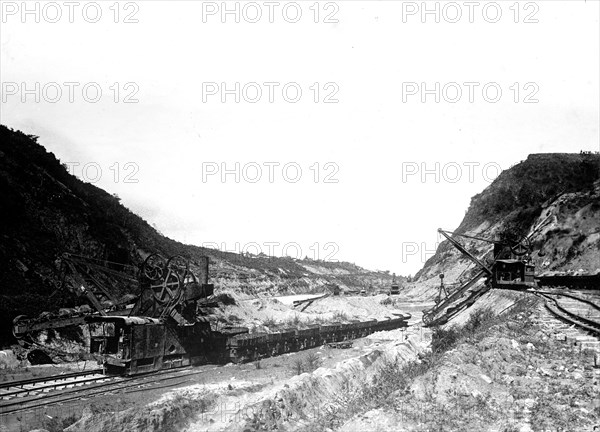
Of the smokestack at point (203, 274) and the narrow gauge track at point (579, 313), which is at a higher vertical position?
the smokestack at point (203, 274)

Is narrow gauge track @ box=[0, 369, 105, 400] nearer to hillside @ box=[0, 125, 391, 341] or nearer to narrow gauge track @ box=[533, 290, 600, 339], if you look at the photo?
A: hillside @ box=[0, 125, 391, 341]

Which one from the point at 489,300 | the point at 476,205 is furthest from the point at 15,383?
the point at 476,205

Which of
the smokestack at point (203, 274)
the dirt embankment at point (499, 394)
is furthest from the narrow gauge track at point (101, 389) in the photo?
the dirt embankment at point (499, 394)

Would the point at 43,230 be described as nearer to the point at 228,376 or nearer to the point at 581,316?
the point at 228,376

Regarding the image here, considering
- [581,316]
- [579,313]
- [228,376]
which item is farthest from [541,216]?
[228,376]

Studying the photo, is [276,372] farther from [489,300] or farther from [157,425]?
[489,300]

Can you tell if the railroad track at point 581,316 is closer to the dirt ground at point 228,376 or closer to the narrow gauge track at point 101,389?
the dirt ground at point 228,376
